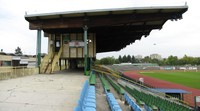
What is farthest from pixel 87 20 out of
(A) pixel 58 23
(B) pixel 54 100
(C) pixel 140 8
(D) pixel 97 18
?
(B) pixel 54 100

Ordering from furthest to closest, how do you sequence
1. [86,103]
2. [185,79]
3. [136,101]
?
[185,79] < [136,101] < [86,103]

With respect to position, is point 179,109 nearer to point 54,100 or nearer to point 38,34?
point 54,100

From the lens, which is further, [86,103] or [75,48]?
[75,48]

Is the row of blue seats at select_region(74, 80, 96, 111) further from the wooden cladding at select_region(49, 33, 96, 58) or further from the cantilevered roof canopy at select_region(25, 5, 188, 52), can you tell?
the wooden cladding at select_region(49, 33, 96, 58)

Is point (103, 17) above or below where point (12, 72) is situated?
above

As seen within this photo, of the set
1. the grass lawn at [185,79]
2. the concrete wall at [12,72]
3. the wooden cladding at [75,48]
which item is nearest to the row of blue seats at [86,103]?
the concrete wall at [12,72]

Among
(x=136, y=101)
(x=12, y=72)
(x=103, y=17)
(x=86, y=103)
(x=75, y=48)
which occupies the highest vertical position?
(x=103, y=17)

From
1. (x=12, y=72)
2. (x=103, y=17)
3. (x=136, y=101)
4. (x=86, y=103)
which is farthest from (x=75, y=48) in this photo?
(x=86, y=103)

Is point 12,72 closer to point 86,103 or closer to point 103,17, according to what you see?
point 103,17

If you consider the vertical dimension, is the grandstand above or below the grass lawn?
above

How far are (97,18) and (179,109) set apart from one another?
18085 millimetres

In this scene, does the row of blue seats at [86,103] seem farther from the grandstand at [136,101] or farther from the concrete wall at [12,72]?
the concrete wall at [12,72]

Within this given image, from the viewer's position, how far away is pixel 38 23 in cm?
2738

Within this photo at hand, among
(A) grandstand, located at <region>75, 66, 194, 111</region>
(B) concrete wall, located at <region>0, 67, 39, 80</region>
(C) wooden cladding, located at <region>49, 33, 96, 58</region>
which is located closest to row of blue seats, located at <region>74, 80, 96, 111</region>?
(A) grandstand, located at <region>75, 66, 194, 111</region>
